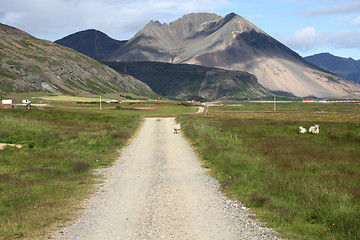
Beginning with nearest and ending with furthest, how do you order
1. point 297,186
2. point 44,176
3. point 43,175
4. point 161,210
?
point 161,210 → point 297,186 → point 44,176 → point 43,175

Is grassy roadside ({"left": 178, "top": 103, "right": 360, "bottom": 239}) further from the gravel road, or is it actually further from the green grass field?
the gravel road

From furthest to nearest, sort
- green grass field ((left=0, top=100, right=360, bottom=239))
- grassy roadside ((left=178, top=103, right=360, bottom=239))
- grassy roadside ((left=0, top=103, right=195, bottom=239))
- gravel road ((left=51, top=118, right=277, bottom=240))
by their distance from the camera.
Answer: grassy roadside ((left=0, top=103, right=195, bottom=239)) < green grass field ((left=0, top=100, right=360, bottom=239)) < grassy roadside ((left=178, top=103, right=360, bottom=239)) < gravel road ((left=51, top=118, right=277, bottom=240))

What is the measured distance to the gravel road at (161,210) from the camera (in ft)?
33.1

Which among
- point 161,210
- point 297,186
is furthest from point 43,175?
point 297,186

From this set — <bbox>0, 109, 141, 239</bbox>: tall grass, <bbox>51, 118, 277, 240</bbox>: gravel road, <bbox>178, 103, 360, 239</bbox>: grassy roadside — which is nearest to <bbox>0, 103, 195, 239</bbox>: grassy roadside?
<bbox>0, 109, 141, 239</bbox>: tall grass

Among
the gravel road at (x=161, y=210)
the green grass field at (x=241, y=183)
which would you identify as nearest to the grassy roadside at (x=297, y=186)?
the green grass field at (x=241, y=183)

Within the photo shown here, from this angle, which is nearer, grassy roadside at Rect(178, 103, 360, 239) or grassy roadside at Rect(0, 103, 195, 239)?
grassy roadside at Rect(178, 103, 360, 239)

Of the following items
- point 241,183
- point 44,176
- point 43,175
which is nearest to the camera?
point 241,183

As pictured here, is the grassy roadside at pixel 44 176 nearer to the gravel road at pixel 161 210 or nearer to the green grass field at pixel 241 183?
the green grass field at pixel 241 183

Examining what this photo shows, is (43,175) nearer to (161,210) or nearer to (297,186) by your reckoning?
(161,210)

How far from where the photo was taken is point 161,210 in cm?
1212

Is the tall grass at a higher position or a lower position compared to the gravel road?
higher

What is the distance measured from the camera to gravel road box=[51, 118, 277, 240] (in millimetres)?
10078

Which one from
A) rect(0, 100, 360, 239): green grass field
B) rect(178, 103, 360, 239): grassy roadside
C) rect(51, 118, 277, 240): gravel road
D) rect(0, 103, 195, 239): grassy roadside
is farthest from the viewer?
rect(0, 103, 195, 239): grassy roadside
